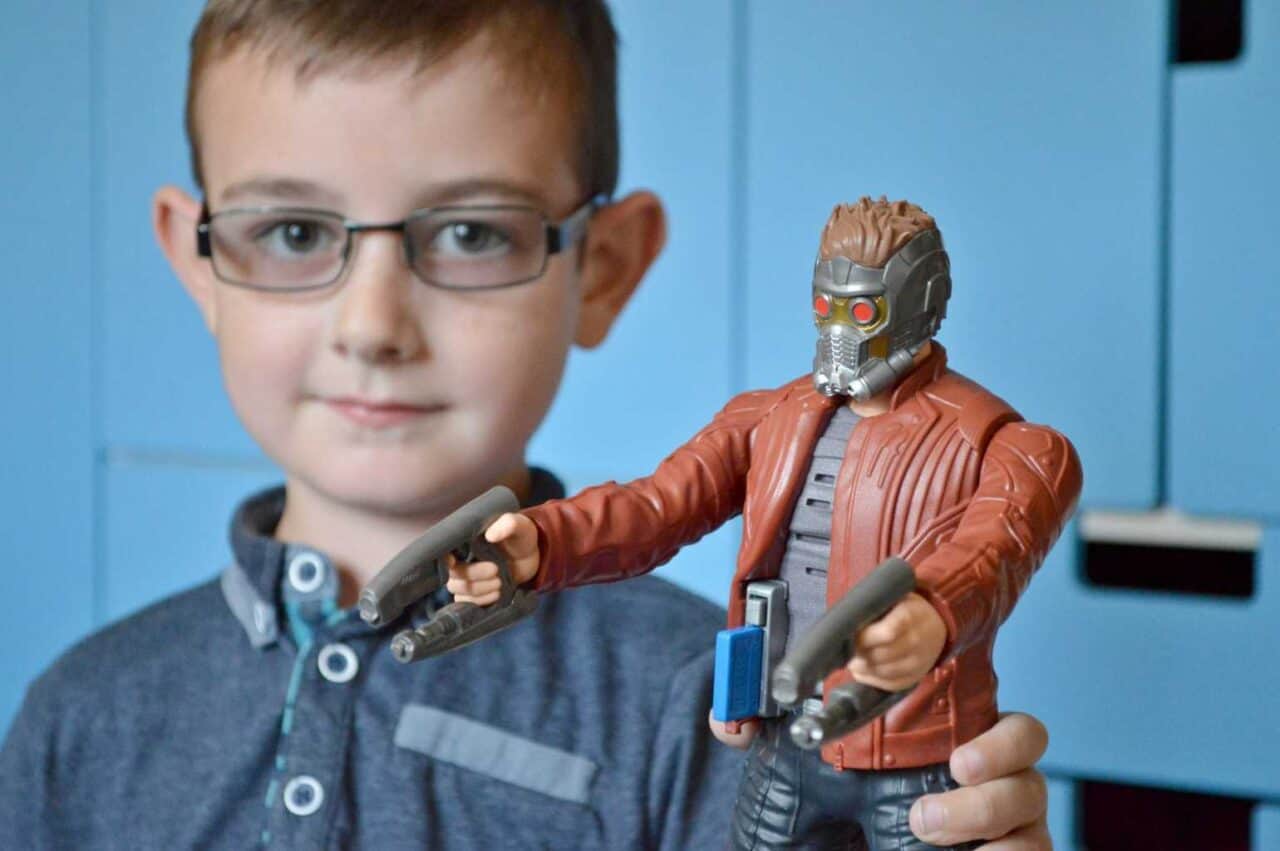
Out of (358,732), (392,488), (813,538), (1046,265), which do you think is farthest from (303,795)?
(1046,265)

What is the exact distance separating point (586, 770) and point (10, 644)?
1.02 m

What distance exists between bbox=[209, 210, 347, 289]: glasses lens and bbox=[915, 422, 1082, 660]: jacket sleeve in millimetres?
426

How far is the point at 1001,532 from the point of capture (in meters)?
0.46

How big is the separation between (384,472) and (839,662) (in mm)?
448

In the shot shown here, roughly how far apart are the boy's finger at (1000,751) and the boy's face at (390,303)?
374 millimetres

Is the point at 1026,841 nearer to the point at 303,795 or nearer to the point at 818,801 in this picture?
the point at 818,801

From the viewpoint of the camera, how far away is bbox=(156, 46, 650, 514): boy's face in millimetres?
793

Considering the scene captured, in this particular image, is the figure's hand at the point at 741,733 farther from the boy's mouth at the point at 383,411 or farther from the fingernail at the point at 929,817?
the boy's mouth at the point at 383,411

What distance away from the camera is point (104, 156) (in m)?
1.52

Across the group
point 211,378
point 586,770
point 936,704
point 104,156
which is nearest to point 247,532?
point 586,770

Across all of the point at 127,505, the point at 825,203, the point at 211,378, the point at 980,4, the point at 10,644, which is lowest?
the point at 10,644

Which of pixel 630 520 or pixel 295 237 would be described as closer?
pixel 630 520

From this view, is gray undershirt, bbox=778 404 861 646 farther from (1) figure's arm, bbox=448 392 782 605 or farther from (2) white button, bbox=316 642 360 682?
(2) white button, bbox=316 642 360 682

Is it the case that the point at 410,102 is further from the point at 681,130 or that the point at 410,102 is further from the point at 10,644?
the point at 10,644
